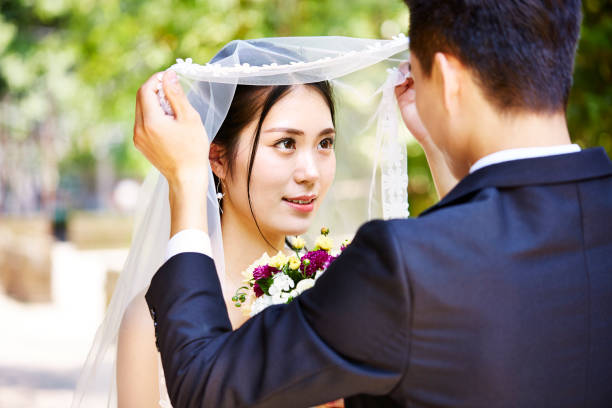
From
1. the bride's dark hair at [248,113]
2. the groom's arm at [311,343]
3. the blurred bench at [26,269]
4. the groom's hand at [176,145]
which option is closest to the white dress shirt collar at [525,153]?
the groom's arm at [311,343]

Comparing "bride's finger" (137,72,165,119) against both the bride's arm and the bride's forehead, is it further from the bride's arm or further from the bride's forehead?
the bride's arm

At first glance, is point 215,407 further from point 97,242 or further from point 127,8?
point 97,242

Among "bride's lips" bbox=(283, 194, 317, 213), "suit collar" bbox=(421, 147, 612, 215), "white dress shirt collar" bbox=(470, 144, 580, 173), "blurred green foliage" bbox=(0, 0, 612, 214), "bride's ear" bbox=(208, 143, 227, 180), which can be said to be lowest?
"suit collar" bbox=(421, 147, 612, 215)

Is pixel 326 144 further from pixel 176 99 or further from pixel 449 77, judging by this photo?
pixel 449 77

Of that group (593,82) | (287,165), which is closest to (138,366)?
(287,165)

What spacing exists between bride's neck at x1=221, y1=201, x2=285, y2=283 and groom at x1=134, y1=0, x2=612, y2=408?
1.22 m

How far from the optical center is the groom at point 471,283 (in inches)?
48.9

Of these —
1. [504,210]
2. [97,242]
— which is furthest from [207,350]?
[97,242]

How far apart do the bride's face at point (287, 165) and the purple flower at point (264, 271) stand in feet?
1.59

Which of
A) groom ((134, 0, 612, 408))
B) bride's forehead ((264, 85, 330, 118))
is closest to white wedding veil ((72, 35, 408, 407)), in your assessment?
bride's forehead ((264, 85, 330, 118))

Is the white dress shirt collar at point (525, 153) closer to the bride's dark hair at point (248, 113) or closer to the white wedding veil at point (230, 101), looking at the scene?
the white wedding veil at point (230, 101)

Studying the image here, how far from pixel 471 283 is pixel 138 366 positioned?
1519 mm

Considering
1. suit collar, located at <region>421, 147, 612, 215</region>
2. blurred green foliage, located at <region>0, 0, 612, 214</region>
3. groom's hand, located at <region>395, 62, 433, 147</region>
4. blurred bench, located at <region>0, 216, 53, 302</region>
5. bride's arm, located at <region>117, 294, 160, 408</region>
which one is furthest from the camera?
blurred bench, located at <region>0, 216, 53, 302</region>

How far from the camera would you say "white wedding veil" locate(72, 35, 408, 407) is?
2396 millimetres
